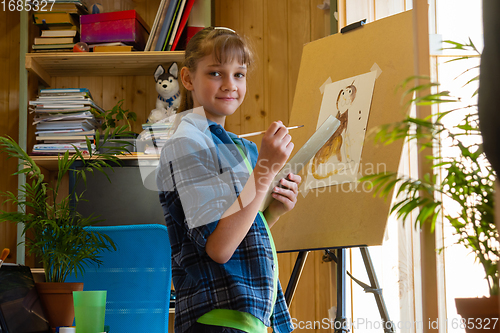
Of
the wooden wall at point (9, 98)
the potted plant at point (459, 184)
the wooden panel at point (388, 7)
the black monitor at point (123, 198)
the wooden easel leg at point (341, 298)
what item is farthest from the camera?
the wooden wall at point (9, 98)

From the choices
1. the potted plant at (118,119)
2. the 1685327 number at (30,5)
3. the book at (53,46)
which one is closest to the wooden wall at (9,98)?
the 1685327 number at (30,5)

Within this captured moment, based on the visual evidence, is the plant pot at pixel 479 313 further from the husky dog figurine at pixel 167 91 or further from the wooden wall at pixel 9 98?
the wooden wall at pixel 9 98

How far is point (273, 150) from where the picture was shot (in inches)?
34.6

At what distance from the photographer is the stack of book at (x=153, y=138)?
1978 millimetres

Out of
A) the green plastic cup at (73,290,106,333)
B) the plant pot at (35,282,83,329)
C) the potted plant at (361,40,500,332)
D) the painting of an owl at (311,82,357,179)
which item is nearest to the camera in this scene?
the potted plant at (361,40,500,332)

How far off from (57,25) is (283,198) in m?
1.70

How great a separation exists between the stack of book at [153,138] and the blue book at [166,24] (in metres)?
0.38

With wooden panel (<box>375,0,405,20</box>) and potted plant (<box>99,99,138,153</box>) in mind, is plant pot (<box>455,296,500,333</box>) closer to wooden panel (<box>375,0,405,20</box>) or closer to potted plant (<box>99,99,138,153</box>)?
wooden panel (<box>375,0,405,20</box>)

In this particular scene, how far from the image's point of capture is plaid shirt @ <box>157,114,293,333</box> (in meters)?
0.82

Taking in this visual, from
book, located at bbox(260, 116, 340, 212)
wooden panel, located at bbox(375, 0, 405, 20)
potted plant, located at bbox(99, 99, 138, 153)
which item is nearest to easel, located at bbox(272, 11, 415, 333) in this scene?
wooden panel, located at bbox(375, 0, 405, 20)

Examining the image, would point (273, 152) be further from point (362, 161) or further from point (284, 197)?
point (362, 161)

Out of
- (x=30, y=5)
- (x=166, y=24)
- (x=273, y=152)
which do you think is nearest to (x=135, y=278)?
(x=273, y=152)

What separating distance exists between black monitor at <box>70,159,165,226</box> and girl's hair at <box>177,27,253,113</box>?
39.0 inches

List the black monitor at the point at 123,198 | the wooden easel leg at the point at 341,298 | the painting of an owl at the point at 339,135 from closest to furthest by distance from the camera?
the wooden easel leg at the point at 341,298, the painting of an owl at the point at 339,135, the black monitor at the point at 123,198
